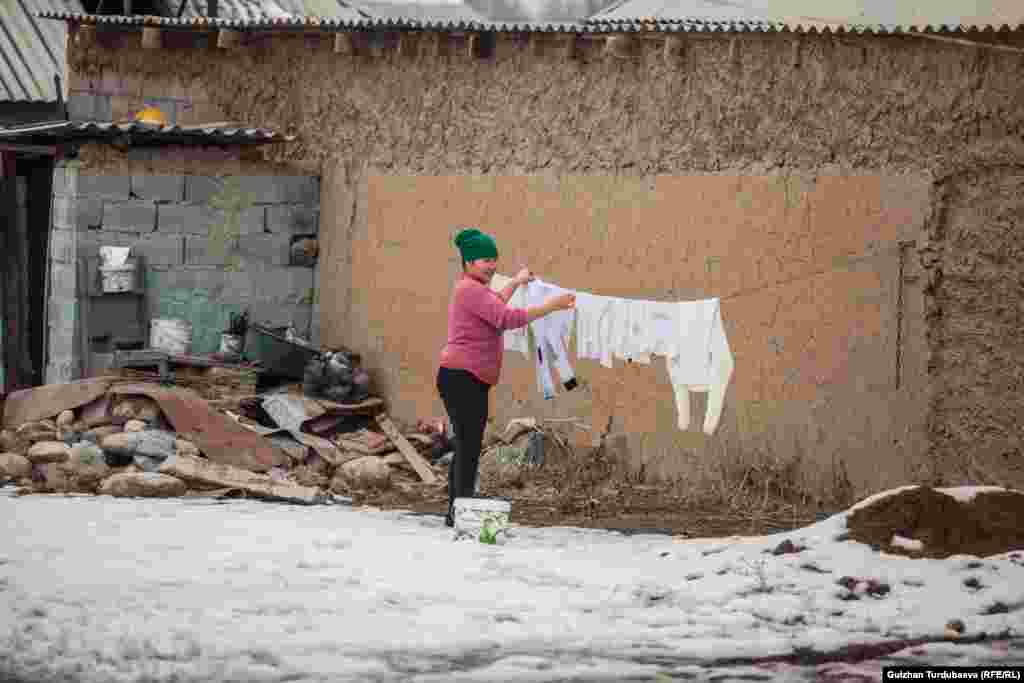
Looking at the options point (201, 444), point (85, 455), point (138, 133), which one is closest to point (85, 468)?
point (85, 455)

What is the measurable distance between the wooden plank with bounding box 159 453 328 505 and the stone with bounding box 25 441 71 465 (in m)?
0.71

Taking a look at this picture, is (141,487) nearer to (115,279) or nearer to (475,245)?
(115,279)

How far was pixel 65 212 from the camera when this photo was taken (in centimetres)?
1381

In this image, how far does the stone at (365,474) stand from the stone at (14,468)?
2.02 m

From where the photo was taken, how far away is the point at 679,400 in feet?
37.7

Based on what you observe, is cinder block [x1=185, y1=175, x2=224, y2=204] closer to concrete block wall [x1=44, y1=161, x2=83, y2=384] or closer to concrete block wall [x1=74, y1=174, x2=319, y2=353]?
concrete block wall [x1=74, y1=174, x2=319, y2=353]

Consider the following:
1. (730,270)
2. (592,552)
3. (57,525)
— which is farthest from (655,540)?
(57,525)

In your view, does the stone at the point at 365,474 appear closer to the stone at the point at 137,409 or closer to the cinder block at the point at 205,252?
the stone at the point at 137,409

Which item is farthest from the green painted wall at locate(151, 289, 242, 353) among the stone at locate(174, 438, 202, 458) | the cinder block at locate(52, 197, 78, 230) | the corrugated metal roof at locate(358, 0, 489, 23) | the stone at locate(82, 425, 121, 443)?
the corrugated metal roof at locate(358, 0, 489, 23)

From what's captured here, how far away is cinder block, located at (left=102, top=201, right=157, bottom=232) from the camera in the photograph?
13836 millimetres

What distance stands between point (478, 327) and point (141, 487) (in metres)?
2.82

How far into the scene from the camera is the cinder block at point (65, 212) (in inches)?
539

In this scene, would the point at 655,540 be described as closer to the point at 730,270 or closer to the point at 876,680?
the point at 730,270

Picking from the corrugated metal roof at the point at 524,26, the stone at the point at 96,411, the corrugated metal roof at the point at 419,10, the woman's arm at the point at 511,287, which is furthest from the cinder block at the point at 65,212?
the corrugated metal roof at the point at 419,10
